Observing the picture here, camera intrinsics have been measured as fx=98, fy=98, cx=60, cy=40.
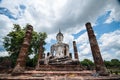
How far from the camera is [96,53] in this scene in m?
8.88

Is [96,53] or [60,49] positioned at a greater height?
[60,49]

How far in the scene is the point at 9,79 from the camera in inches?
223

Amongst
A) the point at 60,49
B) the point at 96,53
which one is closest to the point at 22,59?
the point at 96,53

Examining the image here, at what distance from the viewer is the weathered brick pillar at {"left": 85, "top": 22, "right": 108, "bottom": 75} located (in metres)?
7.86

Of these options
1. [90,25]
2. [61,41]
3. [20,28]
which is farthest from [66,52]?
[20,28]

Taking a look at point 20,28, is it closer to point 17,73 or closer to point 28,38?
point 28,38

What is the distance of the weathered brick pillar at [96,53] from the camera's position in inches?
309

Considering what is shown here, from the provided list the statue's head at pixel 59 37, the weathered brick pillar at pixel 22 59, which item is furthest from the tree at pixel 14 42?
the weathered brick pillar at pixel 22 59

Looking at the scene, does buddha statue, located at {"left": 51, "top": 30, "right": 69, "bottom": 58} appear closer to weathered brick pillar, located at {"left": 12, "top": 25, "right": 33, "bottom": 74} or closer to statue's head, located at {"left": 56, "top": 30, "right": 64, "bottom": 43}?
statue's head, located at {"left": 56, "top": 30, "right": 64, "bottom": 43}

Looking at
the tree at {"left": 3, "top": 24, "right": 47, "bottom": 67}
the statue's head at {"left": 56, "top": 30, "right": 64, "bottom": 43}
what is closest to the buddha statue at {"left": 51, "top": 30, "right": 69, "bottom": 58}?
the statue's head at {"left": 56, "top": 30, "right": 64, "bottom": 43}

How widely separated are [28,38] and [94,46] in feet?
22.4

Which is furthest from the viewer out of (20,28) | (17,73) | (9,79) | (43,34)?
(43,34)

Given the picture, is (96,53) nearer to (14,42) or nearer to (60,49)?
(60,49)

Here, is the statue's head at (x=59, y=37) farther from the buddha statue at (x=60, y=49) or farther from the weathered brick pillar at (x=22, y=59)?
the weathered brick pillar at (x=22, y=59)
